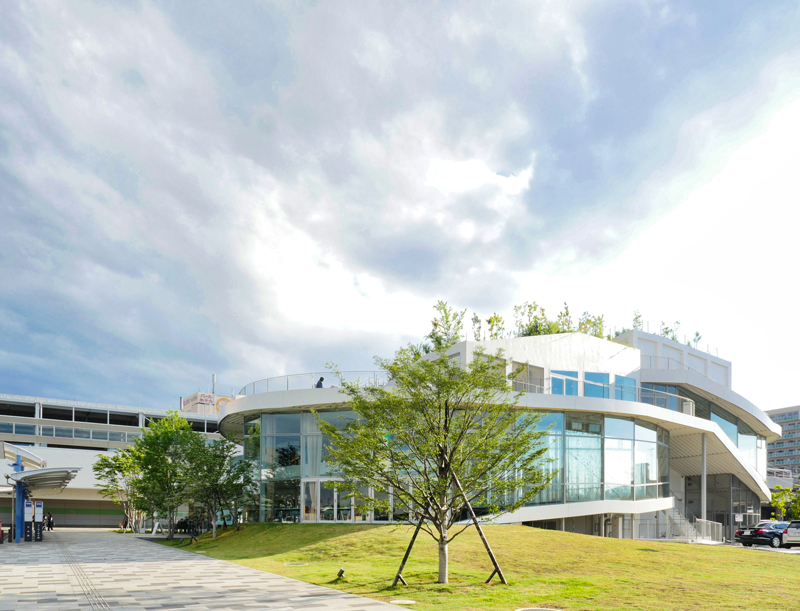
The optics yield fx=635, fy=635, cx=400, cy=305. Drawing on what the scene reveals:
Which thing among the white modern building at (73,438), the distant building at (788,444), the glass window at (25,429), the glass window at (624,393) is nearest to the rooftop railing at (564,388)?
the glass window at (624,393)

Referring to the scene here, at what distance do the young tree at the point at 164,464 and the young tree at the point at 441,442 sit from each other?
1949 cm

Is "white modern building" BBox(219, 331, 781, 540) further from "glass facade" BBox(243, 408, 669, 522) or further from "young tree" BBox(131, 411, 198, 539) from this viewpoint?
"young tree" BBox(131, 411, 198, 539)

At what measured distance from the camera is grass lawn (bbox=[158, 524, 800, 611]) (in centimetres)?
1338

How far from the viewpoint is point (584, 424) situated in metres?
31.2

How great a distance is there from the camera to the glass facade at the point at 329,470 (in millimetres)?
29562

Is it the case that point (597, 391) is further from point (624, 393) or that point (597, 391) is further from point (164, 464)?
point (164, 464)

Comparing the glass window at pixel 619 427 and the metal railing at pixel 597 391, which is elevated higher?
the metal railing at pixel 597 391

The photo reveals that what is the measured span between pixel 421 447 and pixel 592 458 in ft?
57.3


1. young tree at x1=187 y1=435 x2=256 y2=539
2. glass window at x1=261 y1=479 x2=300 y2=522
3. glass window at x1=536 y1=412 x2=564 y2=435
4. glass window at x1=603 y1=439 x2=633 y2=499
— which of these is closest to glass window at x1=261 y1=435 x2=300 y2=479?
glass window at x1=261 y1=479 x2=300 y2=522

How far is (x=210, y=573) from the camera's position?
18.0 m

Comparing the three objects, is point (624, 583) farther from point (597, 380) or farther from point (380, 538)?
point (597, 380)

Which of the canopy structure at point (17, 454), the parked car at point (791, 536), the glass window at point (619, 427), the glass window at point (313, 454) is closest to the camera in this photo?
the glass window at point (313, 454)

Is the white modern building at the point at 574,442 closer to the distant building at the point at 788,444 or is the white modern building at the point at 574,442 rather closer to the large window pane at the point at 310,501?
the large window pane at the point at 310,501

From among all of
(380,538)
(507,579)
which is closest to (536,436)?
(507,579)
